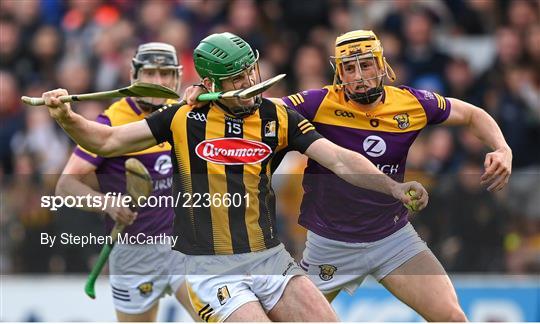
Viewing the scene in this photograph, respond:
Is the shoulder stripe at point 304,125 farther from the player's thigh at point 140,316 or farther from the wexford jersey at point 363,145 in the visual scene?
the player's thigh at point 140,316

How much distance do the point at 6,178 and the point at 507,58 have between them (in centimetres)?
460

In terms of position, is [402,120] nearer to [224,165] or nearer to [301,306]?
[224,165]

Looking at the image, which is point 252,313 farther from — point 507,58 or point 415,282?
point 507,58

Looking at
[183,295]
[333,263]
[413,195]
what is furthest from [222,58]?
[183,295]

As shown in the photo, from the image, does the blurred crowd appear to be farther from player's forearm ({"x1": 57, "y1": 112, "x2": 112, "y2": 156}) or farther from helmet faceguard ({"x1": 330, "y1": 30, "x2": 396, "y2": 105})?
player's forearm ({"x1": 57, "y1": 112, "x2": 112, "y2": 156})

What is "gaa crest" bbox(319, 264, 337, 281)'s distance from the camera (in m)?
7.22

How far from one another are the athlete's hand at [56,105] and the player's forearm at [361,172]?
4.58ft

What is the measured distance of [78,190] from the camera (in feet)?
24.8

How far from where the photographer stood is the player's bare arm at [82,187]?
7.27m

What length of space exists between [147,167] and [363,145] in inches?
59.8

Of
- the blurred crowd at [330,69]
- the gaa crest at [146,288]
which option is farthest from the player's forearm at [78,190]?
the blurred crowd at [330,69]

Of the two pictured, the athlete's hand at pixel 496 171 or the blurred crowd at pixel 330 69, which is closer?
the athlete's hand at pixel 496 171

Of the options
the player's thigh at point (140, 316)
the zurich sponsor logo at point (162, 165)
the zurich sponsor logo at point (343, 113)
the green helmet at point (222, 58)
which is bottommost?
the player's thigh at point (140, 316)

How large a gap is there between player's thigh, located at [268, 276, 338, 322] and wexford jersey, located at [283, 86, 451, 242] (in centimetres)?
82
